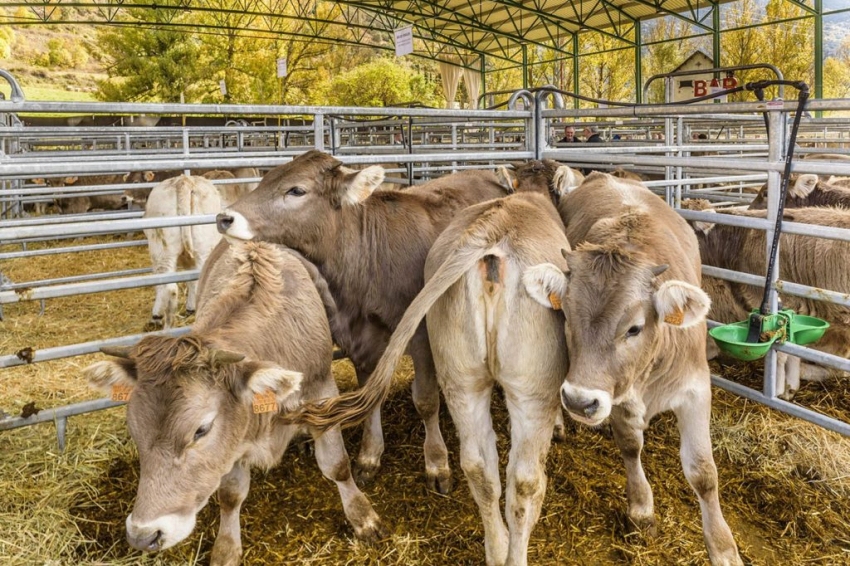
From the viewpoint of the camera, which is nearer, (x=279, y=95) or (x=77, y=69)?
(x=279, y=95)

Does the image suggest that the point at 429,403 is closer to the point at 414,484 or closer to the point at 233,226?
the point at 414,484

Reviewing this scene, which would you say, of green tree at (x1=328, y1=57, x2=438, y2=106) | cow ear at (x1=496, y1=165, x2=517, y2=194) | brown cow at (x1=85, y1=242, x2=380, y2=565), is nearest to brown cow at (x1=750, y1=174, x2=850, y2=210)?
cow ear at (x1=496, y1=165, x2=517, y2=194)

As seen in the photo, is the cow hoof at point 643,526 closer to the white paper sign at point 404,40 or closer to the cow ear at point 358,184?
the cow ear at point 358,184

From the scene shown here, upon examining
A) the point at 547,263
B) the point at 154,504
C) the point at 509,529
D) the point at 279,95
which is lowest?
the point at 509,529

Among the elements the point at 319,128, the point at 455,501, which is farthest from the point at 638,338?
the point at 319,128

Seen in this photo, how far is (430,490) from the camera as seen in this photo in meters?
3.31

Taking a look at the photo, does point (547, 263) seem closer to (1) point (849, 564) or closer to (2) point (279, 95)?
(1) point (849, 564)

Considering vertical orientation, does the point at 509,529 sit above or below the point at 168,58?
below

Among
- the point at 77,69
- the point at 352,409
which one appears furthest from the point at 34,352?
the point at 77,69

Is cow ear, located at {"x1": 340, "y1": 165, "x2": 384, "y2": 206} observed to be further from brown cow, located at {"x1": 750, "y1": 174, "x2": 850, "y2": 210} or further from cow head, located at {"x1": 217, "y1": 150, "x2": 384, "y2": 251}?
brown cow, located at {"x1": 750, "y1": 174, "x2": 850, "y2": 210}

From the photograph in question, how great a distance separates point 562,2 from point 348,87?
45.4 feet

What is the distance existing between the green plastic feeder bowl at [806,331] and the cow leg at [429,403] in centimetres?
192

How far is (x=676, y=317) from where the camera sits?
2.42 m

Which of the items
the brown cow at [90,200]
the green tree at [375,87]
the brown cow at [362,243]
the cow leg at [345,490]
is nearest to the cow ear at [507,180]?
the brown cow at [362,243]
